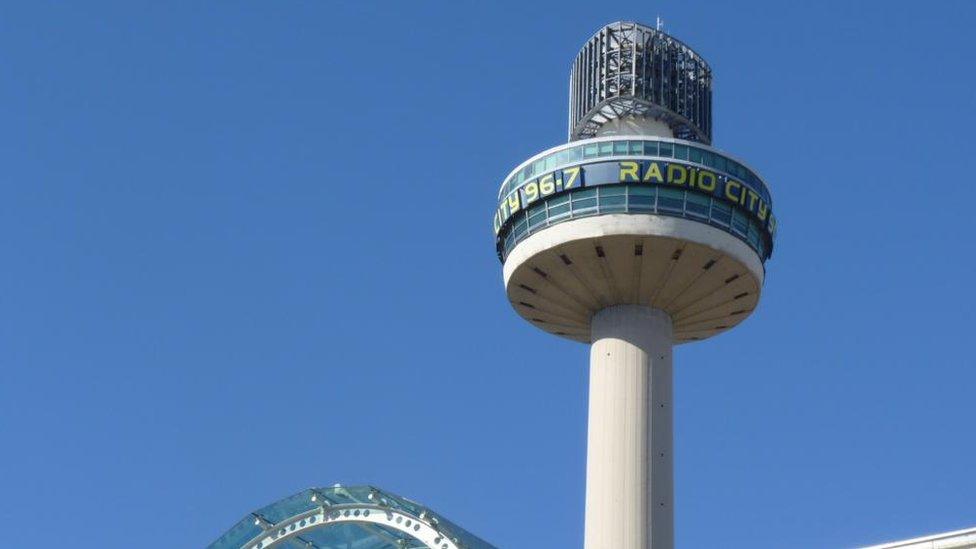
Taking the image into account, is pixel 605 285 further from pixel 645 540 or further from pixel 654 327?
pixel 645 540

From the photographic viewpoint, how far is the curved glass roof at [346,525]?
5300cm

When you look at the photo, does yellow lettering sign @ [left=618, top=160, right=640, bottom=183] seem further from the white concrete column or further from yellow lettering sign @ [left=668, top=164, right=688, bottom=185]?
the white concrete column

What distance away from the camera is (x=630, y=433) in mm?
71625

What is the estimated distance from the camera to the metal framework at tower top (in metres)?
79.8

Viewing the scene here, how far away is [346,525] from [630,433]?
774 inches

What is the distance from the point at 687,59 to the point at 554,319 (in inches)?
627

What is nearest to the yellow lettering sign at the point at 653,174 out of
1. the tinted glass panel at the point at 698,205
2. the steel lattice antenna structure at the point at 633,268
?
the steel lattice antenna structure at the point at 633,268

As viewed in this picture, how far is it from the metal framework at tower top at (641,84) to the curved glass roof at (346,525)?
3056 centimetres

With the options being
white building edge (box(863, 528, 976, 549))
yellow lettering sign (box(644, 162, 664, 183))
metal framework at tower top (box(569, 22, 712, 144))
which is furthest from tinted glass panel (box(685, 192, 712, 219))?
white building edge (box(863, 528, 976, 549))

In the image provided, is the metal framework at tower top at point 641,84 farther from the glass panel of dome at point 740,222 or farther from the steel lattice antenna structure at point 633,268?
the glass panel of dome at point 740,222

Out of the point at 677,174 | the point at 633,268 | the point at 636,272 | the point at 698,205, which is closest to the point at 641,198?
the point at 677,174

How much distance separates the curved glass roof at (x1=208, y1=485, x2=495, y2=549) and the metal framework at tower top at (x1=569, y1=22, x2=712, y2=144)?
3056 centimetres

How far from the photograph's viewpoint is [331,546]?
2261 inches

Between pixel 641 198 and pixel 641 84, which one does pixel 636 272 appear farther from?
pixel 641 84
